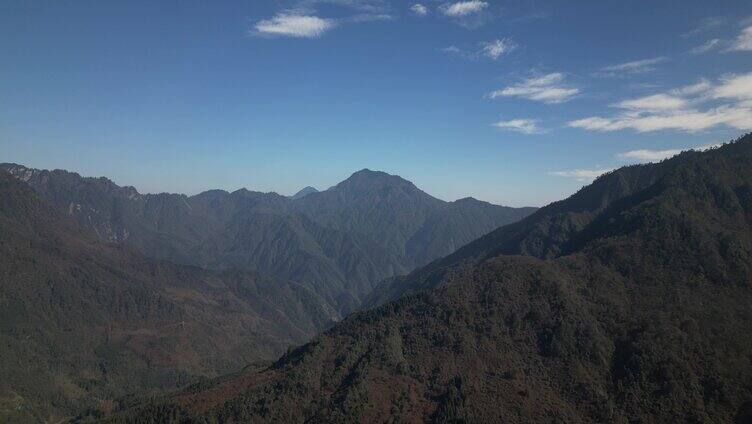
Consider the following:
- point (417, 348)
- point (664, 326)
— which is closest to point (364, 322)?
point (417, 348)

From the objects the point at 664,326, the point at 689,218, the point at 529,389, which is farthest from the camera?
the point at 689,218

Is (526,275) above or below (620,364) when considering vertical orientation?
above

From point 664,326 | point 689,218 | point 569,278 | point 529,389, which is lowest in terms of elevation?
point 529,389

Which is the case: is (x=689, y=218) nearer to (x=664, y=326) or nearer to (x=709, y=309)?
(x=709, y=309)

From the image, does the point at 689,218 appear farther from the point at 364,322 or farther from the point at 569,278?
the point at 364,322

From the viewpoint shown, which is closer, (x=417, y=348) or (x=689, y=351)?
(x=689, y=351)

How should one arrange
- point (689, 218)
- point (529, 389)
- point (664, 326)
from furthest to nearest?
point (689, 218), point (664, 326), point (529, 389)

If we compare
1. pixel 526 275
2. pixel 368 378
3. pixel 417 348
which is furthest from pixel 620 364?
pixel 368 378
